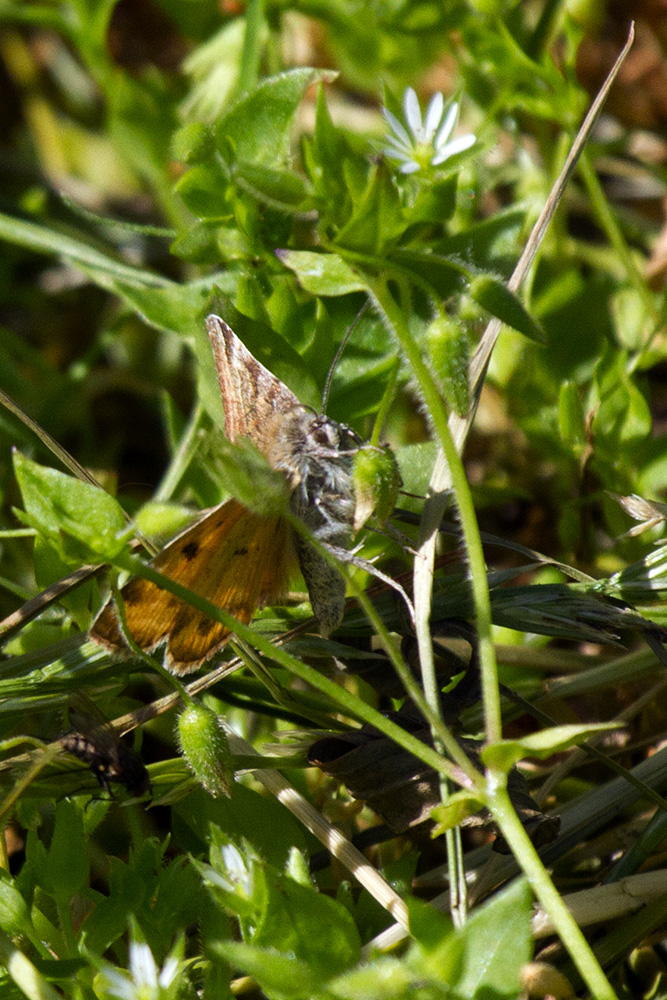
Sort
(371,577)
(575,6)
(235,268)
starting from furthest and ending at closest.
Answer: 1. (575,6)
2. (235,268)
3. (371,577)

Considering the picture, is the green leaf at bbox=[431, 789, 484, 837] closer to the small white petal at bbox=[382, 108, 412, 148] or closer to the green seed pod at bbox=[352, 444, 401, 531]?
the green seed pod at bbox=[352, 444, 401, 531]

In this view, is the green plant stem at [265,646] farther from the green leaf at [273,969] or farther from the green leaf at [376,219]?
the green leaf at [376,219]

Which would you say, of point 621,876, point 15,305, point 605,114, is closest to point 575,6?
point 605,114

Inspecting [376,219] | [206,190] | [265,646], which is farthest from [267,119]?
[265,646]

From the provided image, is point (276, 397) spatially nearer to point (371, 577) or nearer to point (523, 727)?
point (371, 577)

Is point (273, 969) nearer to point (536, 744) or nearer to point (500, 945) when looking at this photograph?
point (500, 945)
